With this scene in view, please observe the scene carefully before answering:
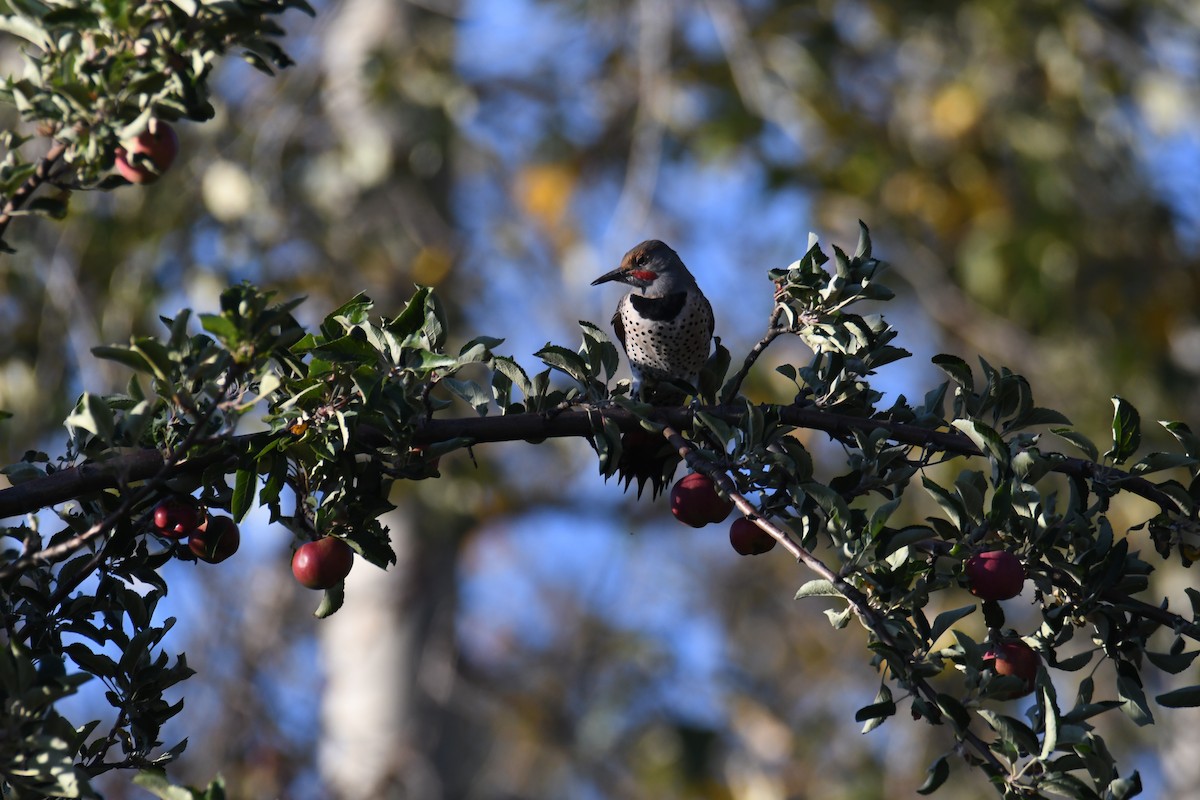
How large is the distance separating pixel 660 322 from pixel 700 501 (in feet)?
4.79

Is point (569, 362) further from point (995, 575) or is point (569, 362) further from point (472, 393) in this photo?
point (995, 575)

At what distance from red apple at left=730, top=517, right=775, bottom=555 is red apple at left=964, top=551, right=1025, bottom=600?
32cm

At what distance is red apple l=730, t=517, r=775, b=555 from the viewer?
1.85 meters

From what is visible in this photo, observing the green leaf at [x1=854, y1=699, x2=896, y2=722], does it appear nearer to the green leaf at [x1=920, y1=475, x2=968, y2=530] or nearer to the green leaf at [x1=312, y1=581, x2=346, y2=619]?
the green leaf at [x1=920, y1=475, x2=968, y2=530]

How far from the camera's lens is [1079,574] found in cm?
164

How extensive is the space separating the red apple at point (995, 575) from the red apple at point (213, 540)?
997mm

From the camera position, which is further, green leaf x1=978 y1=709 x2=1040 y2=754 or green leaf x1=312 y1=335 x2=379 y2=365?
green leaf x1=312 y1=335 x2=379 y2=365

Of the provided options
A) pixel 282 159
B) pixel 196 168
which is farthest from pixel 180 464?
pixel 282 159

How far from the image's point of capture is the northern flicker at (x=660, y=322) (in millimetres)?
3289

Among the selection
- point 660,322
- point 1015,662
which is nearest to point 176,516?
point 1015,662

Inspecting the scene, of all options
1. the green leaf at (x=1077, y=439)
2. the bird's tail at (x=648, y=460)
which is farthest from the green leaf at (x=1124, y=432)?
the bird's tail at (x=648, y=460)

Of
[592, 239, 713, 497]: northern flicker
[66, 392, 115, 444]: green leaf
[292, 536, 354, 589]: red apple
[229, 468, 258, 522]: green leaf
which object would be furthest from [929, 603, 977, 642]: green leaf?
[592, 239, 713, 497]: northern flicker

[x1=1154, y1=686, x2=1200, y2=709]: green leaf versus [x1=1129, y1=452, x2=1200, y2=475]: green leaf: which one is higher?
[x1=1129, y1=452, x2=1200, y2=475]: green leaf

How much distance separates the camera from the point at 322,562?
1.70 meters
